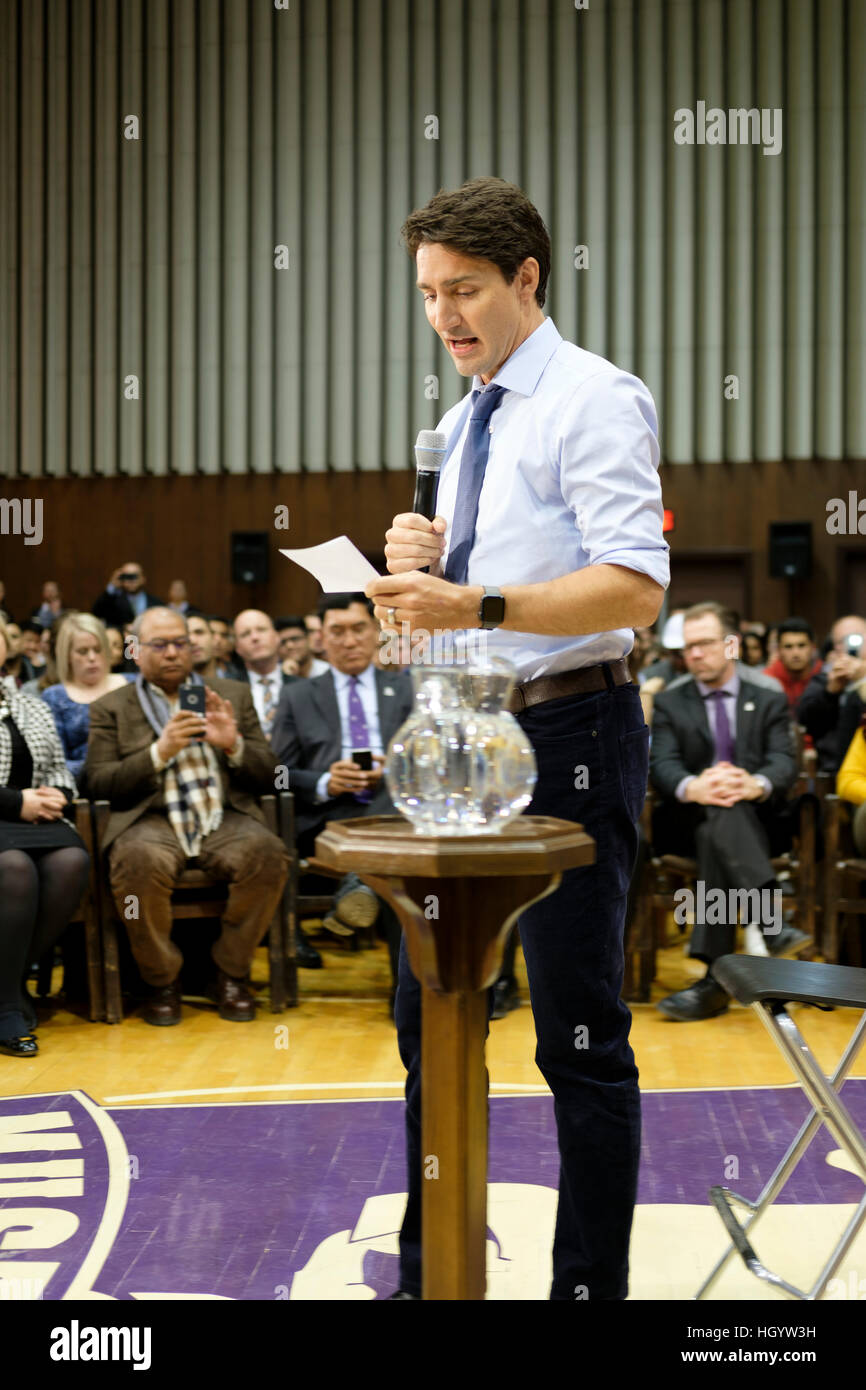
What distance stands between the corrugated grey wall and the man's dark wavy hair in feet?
27.7

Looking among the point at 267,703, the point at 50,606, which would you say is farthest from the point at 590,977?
the point at 50,606

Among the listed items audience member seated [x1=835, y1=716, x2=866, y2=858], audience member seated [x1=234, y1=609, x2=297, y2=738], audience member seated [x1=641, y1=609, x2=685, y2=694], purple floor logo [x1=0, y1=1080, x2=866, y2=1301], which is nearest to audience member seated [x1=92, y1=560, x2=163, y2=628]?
audience member seated [x1=234, y1=609, x2=297, y2=738]

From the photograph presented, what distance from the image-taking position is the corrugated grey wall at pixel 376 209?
984 centimetres

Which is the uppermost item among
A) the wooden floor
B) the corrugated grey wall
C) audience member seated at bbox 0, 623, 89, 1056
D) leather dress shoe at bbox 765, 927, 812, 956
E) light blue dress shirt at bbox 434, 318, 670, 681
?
the corrugated grey wall

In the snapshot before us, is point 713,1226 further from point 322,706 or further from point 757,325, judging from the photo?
point 757,325

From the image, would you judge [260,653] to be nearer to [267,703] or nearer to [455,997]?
[267,703]

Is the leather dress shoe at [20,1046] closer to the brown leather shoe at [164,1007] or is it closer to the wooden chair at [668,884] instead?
the brown leather shoe at [164,1007]

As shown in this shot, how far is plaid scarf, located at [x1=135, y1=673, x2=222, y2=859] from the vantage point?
14.6ft

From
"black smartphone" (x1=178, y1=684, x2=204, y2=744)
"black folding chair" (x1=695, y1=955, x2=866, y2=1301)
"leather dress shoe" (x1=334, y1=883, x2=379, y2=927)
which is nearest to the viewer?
"black folding chair" (x1=695, y1=955, x2=866, y2=1301)

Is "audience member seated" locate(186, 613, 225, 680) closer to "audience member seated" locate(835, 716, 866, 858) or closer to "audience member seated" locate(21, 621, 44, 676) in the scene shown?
"audience member seated" locate(21, 621, 44, 676)

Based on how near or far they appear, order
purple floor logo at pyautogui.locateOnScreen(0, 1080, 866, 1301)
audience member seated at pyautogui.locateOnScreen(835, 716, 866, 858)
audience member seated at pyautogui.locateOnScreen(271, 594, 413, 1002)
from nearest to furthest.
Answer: purple floor logo at pyautogui.locateOnScreen(0, 1080, 866, 1301) → audience member seated at pyautogui.locateOnScreen(835, 716, 866, 858) → audience member seated at pyautogui.locateOnScreen(271, 594, 413, 1002)

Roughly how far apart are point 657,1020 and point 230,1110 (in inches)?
60.5

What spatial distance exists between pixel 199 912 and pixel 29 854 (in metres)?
0.59

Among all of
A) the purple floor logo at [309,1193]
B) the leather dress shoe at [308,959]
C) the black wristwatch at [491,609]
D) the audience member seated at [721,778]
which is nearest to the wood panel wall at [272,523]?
the audience member seated at [721,778]
